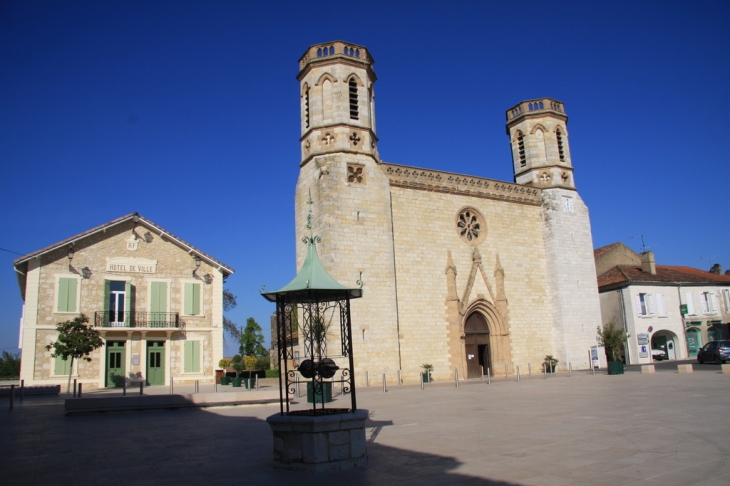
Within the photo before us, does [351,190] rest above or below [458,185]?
below

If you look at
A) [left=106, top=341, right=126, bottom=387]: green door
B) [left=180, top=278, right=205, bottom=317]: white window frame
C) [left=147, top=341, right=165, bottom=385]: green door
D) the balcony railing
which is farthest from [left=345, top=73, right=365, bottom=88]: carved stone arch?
[left=106, top=341, right=126, bottom=387]: green door

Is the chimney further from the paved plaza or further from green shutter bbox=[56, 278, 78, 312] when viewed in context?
green shutter bbox=[56, 278, 78, 312]

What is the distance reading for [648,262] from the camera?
112ft

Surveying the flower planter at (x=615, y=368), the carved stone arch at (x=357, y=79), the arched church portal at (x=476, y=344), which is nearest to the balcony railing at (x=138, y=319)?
the arched church portal at (x=476, y=344)

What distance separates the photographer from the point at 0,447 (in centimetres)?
802

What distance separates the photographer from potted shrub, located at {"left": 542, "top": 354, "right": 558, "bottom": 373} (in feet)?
81.9

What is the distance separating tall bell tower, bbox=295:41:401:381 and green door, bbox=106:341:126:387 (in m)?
8.08

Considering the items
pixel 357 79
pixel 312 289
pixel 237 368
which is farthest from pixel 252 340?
pixel 312 289

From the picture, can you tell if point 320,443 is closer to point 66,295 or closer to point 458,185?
point 66,295

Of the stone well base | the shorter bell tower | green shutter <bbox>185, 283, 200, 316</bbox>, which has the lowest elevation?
the stone well base

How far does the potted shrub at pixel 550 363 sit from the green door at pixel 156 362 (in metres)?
16.4

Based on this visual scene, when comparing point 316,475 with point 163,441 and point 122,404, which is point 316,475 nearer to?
point 163,441

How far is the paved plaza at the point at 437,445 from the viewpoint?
5648 millimetres

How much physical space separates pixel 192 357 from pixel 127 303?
11.4 feet
